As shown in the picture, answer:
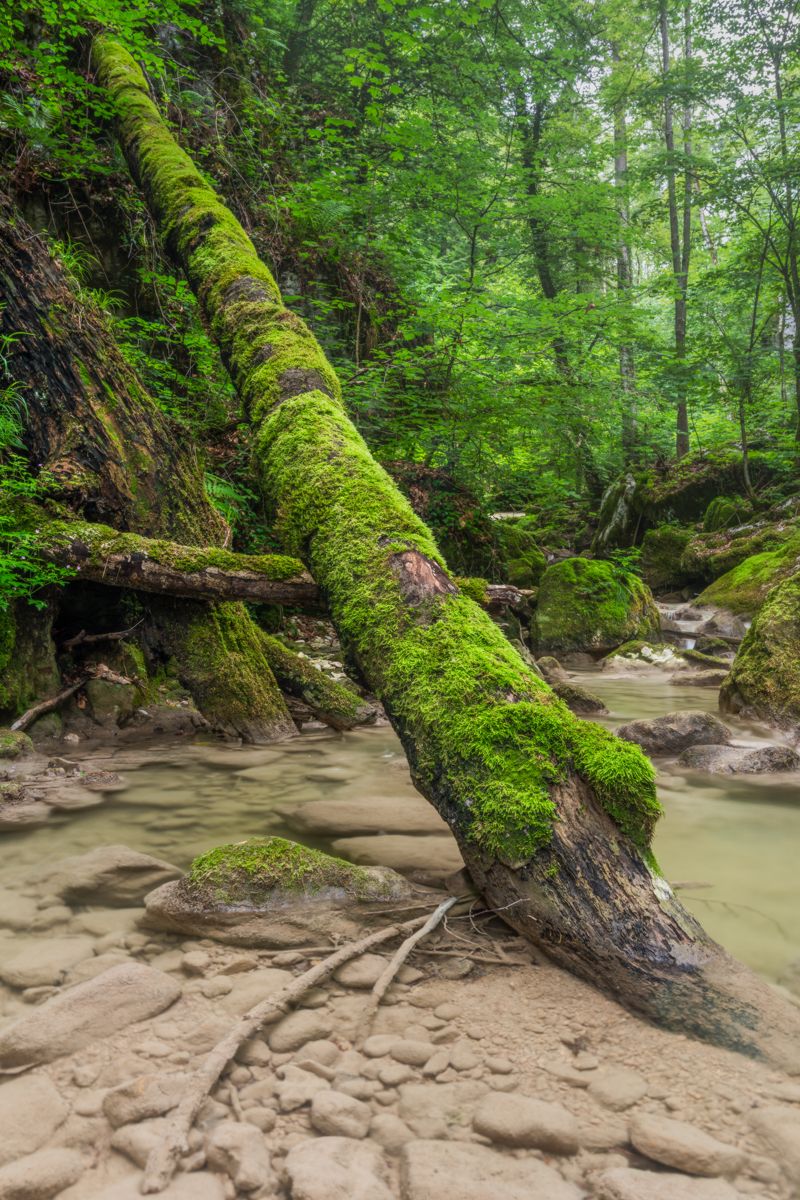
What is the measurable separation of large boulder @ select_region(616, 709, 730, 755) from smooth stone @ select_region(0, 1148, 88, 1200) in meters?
4.75

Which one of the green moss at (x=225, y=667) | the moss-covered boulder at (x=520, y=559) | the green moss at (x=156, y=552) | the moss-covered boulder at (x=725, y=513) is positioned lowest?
the green moss at (x=225, y=667)

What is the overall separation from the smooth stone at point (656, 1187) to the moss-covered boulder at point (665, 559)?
15.0 metres

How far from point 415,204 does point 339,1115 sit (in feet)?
34.8

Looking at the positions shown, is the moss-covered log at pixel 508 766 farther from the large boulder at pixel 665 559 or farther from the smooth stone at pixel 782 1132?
the large boulder at pixel 665 559

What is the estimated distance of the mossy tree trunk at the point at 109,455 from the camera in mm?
4656

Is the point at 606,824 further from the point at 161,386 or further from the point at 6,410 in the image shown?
the point at 161,386

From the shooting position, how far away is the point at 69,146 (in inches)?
305

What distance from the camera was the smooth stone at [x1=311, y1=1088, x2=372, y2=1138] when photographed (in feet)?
4.98

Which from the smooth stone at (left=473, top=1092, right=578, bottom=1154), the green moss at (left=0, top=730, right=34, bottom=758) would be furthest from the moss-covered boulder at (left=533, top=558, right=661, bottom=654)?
the smooth stone at (left=473, top=1092, right=578, bottom=1154)

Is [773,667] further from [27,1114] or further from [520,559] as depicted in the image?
[520,559]

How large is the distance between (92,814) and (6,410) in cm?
263

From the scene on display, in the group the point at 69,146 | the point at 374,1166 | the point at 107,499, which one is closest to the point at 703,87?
the point at 69,146

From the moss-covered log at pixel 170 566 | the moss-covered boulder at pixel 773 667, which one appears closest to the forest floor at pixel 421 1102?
the moss-covered log at pixel 170 566

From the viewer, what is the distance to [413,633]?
2.69 meters
